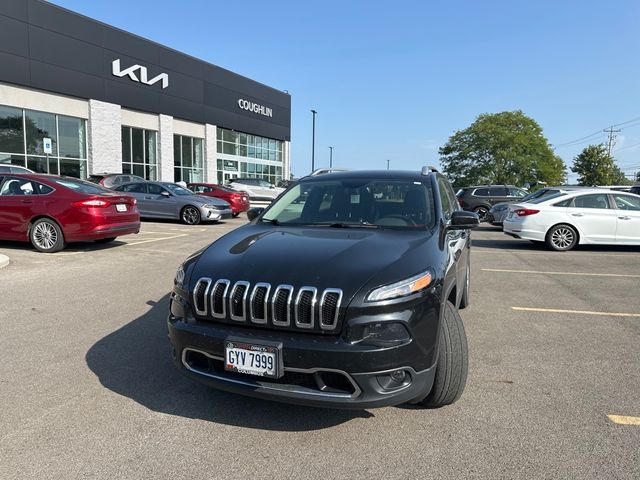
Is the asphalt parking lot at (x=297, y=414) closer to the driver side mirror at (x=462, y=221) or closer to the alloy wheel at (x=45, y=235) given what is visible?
the driver side mirror at (x=462, y=221)

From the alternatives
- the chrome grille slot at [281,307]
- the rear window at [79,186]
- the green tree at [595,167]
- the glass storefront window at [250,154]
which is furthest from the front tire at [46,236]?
the green tree at [595,167]

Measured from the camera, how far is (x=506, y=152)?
5412 centimetres

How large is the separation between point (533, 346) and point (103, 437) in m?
3.73

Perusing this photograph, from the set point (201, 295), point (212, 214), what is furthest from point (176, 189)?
point (201, 295)

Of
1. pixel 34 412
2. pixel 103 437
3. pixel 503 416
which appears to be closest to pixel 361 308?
pixel 503 416

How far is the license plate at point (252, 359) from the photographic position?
264 cm

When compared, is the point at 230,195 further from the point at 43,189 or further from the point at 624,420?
the point at 624,420

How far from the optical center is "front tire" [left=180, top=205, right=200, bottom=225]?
1608 cm

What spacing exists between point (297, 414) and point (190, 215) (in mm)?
13949

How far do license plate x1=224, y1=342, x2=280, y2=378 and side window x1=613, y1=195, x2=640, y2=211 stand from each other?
36.6ft

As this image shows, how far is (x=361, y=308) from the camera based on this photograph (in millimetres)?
2607

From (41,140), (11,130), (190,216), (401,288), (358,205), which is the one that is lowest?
(190,216)

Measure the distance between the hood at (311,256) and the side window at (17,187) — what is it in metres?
7.15

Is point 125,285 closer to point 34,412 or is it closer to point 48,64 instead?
point 34,412
